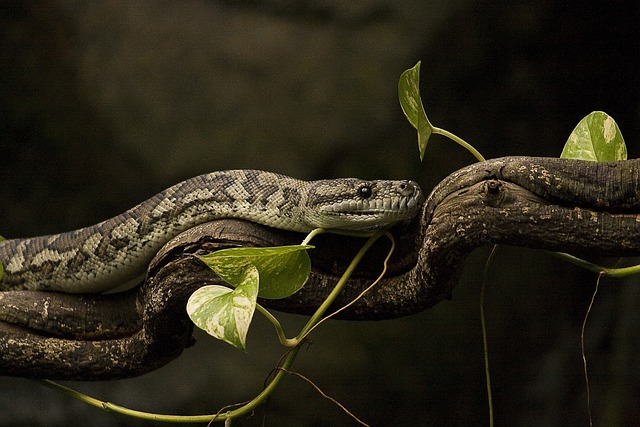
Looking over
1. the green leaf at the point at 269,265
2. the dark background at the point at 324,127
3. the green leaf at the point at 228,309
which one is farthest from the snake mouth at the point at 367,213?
the dark background at the point at 324,127

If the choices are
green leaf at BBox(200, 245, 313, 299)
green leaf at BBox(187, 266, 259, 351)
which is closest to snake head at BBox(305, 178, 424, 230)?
green leaf at BBox(200, 245, 313, 299)

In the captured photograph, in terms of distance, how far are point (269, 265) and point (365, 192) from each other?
0.49m

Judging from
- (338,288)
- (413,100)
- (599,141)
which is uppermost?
(413,100)

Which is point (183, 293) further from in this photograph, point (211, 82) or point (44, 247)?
point (211, 82)

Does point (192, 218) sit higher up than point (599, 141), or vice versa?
point (599, 141)

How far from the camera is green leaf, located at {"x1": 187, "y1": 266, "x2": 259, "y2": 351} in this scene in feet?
4.65

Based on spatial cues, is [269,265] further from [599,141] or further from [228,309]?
[599,141]

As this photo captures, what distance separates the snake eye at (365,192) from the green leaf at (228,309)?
0.52 metres

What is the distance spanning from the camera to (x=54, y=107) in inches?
157

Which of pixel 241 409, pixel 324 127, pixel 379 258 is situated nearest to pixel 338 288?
pixel 379 258

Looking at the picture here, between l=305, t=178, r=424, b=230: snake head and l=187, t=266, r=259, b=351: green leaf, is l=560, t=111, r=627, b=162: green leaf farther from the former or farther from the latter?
l=187, t=266, r=259, b=351: green leaf

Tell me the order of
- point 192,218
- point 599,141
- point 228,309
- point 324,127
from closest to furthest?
point 228,309 → point 599,141 → point 192,218 → point 324,127

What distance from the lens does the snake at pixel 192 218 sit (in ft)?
6.46

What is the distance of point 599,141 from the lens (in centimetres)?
184
